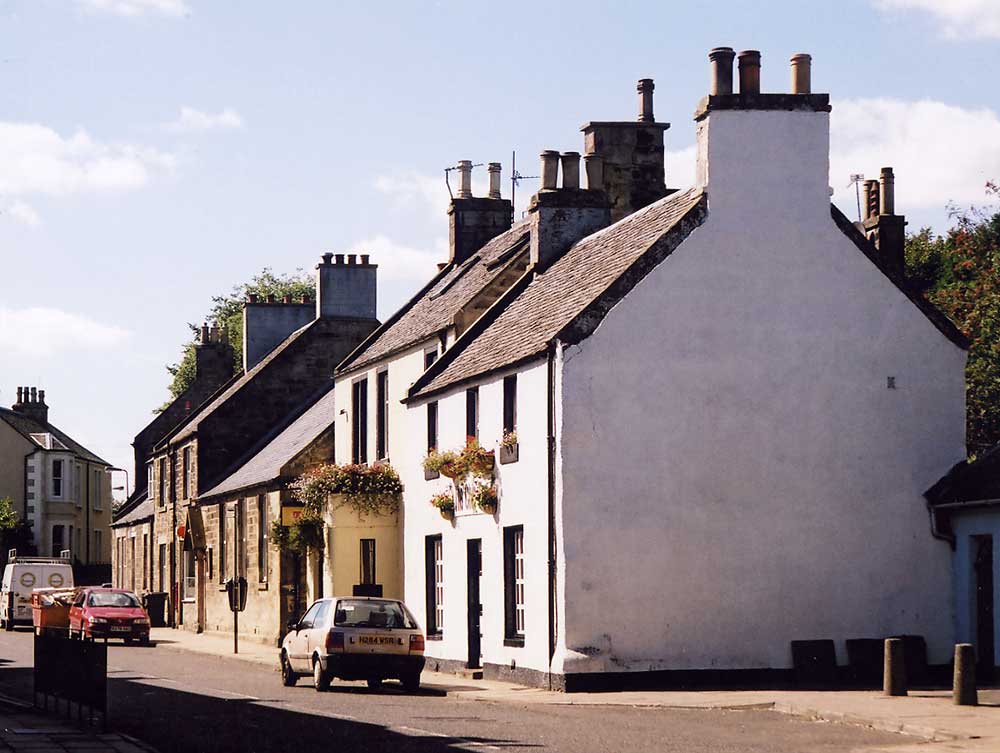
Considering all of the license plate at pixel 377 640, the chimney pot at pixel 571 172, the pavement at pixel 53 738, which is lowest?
the pavement at pixel 53 738

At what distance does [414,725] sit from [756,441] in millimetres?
9564

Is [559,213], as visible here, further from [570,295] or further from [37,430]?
[37,430]

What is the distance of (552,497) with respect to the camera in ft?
90.9

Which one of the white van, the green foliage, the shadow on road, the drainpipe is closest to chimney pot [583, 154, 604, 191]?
the green foliage

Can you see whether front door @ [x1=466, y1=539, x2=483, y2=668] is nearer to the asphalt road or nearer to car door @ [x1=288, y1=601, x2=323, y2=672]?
the asphalt road

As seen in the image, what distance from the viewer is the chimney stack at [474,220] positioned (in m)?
45.2

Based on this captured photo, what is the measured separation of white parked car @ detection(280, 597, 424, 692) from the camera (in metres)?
27.3

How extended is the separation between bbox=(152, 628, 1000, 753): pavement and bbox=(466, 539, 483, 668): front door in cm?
66

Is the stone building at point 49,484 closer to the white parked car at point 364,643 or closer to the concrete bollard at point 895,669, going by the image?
the white parked car at point 364,643

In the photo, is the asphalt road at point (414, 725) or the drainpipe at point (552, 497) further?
the drainpipe at point (552, 497)

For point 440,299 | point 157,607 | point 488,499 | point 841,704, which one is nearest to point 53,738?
point 841,704

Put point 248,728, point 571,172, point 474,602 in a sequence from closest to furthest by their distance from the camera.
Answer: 1. point 248,728
2. point 474,602
3. point 571,172

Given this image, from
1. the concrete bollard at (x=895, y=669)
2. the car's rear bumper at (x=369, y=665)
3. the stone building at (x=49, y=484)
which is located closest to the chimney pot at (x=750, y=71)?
the concrete bollard at (x=895, y=669)

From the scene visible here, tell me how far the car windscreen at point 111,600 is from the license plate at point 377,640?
22.3 meters
